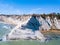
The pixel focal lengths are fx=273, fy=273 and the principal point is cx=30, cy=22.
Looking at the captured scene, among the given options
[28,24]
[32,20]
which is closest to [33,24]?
[32,20]

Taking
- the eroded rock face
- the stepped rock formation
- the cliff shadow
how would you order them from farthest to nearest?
the eroded rock face, the cliff shadow, the stepped rock formation

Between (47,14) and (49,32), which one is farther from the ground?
(47,14)

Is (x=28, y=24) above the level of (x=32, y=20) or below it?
below

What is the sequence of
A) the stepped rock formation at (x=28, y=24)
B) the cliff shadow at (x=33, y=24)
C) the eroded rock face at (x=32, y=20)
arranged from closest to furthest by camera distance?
the stepped rock formation at (x=28, y=24) → the cliff shadow at (x=33, y=24) → the eroded rock face at (x=32, y=20)

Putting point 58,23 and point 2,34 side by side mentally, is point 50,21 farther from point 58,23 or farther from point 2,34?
point 2,34

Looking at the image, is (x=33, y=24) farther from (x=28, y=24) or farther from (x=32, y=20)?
(x=28, y=24)

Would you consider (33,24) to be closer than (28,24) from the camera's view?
No

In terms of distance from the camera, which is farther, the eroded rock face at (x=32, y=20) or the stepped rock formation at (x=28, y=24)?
the eroded rock face at (x=32, y=20)

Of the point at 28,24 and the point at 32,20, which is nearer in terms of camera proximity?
the point at 28,24

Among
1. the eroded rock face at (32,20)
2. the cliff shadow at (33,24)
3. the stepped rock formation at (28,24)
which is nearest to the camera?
the stepped rock formation at (28,24)

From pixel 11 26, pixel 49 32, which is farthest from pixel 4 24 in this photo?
pixel 49 32

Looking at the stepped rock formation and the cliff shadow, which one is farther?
the cliff shadow
